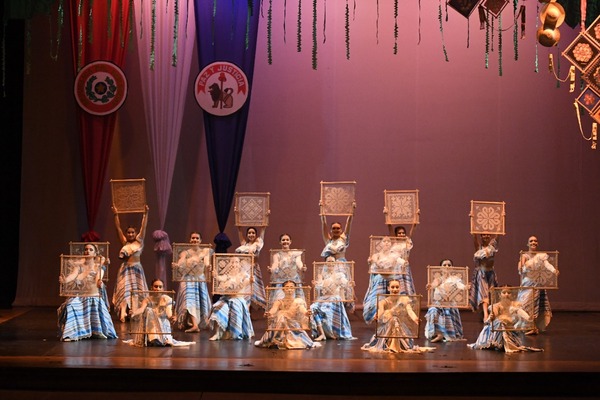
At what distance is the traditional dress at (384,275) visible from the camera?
9859 millimetres

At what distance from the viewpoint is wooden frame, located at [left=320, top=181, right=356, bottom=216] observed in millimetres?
10469

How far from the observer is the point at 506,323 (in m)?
8.61

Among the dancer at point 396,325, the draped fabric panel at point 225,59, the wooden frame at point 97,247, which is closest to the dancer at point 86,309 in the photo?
the wooden frame at point 97,247

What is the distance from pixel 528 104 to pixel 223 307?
Answer: 16.7 feet

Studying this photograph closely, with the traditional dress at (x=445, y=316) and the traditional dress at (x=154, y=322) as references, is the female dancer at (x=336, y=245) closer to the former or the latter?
the traditional dress at (x=445, y=316)

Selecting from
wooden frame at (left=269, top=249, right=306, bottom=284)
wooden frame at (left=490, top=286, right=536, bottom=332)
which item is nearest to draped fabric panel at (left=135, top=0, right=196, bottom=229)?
wooden frame at (left=269, top=249, right=306, bottom=284)

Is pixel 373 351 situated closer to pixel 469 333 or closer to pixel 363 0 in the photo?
pixel 469 333

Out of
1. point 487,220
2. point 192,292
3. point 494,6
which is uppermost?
point 494,6

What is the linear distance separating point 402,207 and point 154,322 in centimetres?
315

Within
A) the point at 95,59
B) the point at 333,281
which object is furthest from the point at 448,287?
the point at 95,59

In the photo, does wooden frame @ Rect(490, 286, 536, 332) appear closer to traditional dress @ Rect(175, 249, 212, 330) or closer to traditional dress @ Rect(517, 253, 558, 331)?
traditional dress @ Rect(517, 253, 558, 331)

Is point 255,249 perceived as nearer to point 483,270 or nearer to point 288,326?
point 288,326

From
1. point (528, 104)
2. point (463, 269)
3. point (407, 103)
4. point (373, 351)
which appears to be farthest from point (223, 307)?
point (528, 104)

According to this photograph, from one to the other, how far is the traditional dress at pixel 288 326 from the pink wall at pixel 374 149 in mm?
3366
